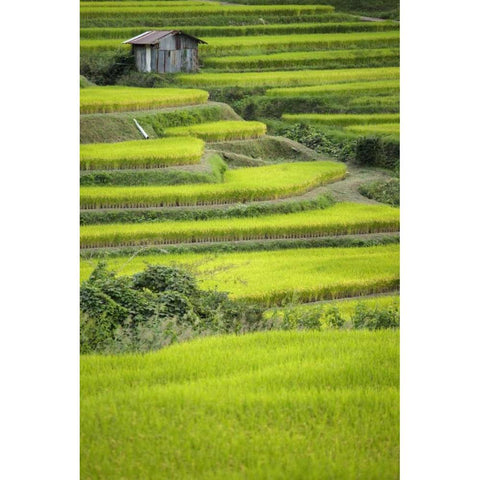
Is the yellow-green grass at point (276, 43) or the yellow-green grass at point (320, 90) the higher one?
the yellow-green grass at point (276, 43)

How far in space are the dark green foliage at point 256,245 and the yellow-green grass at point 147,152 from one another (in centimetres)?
74

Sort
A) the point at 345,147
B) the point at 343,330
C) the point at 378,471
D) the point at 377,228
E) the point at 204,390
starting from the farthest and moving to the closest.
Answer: the point at 345,147 → the point at 377,228 → the point at 343,330 → the point at 204,390 → the point at 378,471

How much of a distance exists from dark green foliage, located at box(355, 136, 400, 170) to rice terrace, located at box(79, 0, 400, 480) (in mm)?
11

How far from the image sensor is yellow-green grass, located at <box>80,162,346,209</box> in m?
7.67

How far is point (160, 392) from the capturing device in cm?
612

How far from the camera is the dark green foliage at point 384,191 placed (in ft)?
25.1

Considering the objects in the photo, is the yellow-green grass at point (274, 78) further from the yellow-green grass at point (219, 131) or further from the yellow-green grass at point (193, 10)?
the yellow-green grass at point (193, 10)

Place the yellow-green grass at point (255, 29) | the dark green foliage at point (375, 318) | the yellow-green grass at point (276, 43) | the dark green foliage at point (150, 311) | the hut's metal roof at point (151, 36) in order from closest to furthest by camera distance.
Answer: the dark green foliage at point (150, 311) < the dark green foliage at point (375, 318) < the yellow-green grass at point (255, 29) < the hut's metal roof at point (151, 36) < the yellow-green grass at point (276, 43)

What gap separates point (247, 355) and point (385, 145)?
2.25 m

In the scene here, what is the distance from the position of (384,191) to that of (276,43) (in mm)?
1615

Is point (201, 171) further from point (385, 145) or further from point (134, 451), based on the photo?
point (134, 451)

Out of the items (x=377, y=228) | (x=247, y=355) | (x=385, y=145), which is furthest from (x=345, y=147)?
(x=247, y=355)

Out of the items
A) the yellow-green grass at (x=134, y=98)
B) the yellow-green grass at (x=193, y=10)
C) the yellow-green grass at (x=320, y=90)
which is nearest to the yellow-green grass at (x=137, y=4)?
the yellow-green grass at (x=193, y=10)

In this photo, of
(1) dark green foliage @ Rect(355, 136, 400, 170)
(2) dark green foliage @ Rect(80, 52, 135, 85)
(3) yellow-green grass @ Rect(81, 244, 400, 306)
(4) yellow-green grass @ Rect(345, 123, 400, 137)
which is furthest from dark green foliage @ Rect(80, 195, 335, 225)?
(2) dark green foliage @ Rect(80, 52, 135, 85)
